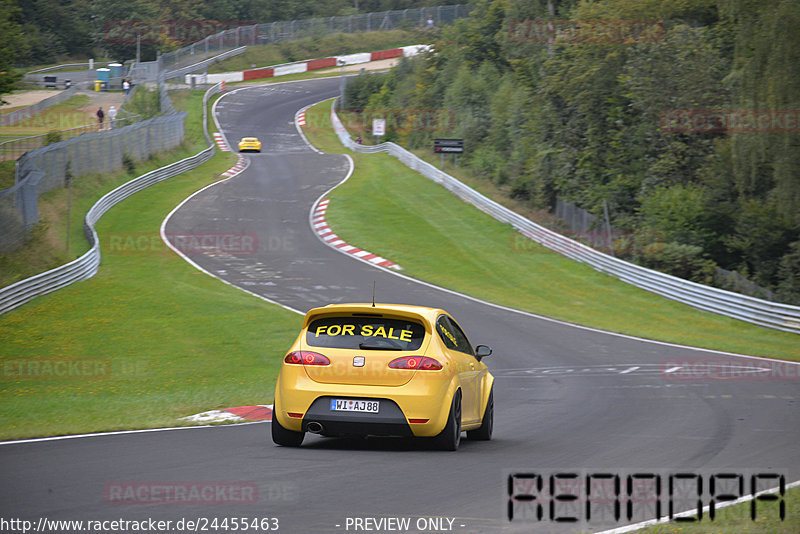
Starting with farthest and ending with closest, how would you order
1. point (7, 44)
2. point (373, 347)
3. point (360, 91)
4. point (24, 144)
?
point (360, 91)
point (24, 144)
point (7, 44)
point (373, 347)

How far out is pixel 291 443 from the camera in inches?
353

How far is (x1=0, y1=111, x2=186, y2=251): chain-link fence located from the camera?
27.2 metres

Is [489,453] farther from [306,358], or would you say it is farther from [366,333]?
[306,358]

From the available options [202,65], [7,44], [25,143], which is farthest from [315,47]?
[7,44]

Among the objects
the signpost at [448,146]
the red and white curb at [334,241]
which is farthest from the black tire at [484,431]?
the signpost at [448,146]

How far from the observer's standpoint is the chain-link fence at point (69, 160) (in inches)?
1072

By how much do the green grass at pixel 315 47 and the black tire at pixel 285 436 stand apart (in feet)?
280

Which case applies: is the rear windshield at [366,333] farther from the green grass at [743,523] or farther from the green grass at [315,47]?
the green grass at [315,47]

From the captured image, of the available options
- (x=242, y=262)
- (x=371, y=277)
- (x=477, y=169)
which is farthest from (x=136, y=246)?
(x=477, y=169)

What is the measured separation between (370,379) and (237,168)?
4535 cm

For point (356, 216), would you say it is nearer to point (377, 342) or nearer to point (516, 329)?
point (516, 329)

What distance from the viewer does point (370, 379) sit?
8664 mm

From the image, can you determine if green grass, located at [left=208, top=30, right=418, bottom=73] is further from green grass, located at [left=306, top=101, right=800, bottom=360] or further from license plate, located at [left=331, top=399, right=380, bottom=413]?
license plate, located at [left=331, top=399, right=380, bottom=413]

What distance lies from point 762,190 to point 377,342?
29.8 m
